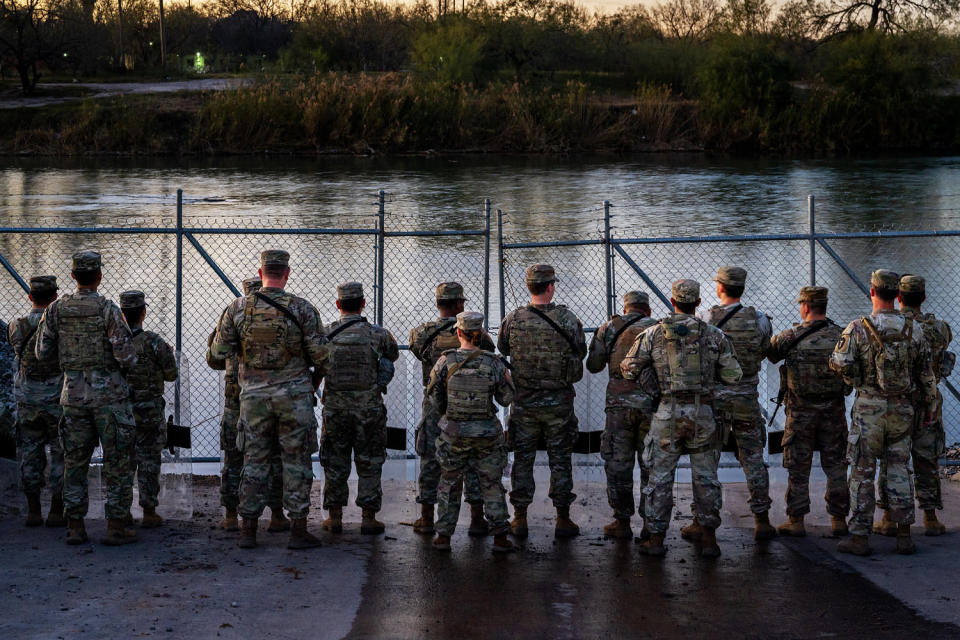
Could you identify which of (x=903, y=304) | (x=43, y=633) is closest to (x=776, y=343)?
(x=903, y=304)

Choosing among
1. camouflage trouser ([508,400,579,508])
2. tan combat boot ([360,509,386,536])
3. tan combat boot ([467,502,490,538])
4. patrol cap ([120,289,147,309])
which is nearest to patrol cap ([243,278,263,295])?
patrol cap ([120,289,147,309])

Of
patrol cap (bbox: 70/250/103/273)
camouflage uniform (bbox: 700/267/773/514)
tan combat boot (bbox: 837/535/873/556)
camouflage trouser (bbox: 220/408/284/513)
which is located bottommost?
tan combat boot (bbox: 837/535/873/556)

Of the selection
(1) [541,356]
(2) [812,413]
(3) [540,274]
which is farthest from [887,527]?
(3) [540,274]

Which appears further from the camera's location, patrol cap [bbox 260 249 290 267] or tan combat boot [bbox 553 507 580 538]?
tan combat boot [bbox 553 507 580 538]

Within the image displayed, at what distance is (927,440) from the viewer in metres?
7.73

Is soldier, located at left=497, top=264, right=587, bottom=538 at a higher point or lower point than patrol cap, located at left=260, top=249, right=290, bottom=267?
lower

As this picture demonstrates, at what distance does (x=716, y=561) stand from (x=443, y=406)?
200cm

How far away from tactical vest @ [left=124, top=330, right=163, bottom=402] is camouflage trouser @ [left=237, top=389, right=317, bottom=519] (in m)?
0.76

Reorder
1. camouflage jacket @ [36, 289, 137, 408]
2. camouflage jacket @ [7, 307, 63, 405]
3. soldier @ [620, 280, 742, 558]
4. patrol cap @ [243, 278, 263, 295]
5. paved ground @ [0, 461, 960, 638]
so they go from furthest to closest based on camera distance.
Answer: patrol cap @ [243, 278, 263, 295]
camouflage jacket @ [7, 307, 63, 405]
camouflage jacket @ [36, 289, 137, 408]
soldier @ [620, 280, 742, 558]
paved ground @ [0, 461, 960, 638]

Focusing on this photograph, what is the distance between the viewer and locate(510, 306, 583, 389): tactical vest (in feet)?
26.2

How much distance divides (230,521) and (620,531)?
2687 mm

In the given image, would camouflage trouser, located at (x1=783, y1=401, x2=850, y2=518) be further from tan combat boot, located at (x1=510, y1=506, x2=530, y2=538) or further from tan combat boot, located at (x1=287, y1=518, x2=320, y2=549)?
tan combat boot, located at (x1=287, y1=518, x2=320, y2=549)

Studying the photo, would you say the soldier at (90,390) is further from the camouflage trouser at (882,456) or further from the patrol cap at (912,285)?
the patrol cap at (912,285)

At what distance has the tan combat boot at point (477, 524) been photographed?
26.3 ft
